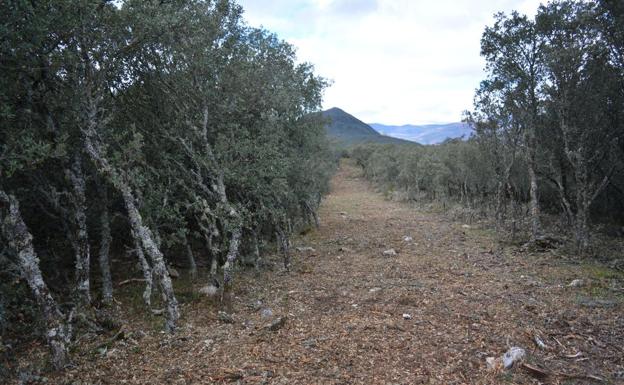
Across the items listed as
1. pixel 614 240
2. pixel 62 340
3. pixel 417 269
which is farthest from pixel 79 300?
pixel 614 240

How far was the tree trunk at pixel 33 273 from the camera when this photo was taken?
7.46 metres

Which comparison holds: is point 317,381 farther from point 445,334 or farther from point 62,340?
point 62,340

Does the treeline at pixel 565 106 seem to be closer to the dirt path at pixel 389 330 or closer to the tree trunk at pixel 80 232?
the dirt path at pixel 389 330

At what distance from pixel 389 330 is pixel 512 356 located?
2.76 m

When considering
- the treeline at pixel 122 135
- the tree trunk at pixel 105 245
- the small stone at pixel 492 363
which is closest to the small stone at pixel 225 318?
the treeline at pixel 122 135

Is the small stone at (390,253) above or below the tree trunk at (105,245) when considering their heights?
below

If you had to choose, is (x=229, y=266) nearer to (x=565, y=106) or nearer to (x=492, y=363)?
(x=492, y=363)

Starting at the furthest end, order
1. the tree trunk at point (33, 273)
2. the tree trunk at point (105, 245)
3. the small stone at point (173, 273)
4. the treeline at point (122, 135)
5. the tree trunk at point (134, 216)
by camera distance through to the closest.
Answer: the small stone at point (173, 273), the tree trunk at point (105, 245), the tree trunk at point (134, 216), the treeline at point (122, 135), the tree trunk at point (33, 273)

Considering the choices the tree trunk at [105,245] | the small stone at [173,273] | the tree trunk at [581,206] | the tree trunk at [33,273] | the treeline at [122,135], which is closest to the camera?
the tree trunk at [33,273]

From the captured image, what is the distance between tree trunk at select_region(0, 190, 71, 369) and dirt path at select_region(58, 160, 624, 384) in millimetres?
581

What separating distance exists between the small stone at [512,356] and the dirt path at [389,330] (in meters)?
0.22

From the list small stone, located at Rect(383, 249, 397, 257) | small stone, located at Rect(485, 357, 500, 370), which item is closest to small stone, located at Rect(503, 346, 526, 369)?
small stone, located at Rect(485, 357, 500, 370)

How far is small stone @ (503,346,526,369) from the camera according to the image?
7605 millimetres

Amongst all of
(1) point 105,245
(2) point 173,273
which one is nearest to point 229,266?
(1) point 105,245
